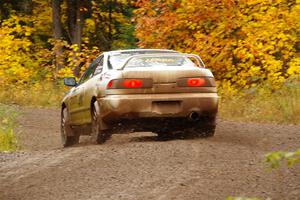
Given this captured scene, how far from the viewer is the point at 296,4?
72.7 feet

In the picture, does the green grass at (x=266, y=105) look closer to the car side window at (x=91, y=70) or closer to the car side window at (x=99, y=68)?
the car side window at (x=91, y=70)

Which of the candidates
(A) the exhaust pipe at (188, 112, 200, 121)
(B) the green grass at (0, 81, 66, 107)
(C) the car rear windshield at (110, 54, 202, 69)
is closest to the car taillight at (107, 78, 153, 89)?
(C) the car rear windshield at (110, 54, 202, 69)

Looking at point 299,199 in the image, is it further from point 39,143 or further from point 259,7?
point 259,7

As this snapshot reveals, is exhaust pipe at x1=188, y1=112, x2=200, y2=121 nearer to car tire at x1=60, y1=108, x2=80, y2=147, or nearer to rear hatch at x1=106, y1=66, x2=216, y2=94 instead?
rear hatch at x1=106, y1=66, x2=216, y2=94

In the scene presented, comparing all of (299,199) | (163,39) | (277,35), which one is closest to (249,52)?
(277,35)

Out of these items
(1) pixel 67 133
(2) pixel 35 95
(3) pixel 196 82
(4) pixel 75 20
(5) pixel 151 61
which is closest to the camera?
(3) pixel 196 82

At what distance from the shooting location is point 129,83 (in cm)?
1148

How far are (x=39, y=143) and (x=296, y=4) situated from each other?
959cm

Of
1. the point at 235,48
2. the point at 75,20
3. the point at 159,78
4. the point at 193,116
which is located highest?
the point at 159,78

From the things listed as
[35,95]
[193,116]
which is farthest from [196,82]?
[35,95]

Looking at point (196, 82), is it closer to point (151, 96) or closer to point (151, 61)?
point (151, 96)

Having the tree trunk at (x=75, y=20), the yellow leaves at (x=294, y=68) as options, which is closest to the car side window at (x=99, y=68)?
the yellow leaves at (x=294, y=68)

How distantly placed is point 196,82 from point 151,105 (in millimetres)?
754

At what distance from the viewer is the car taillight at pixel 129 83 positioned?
11461mm
